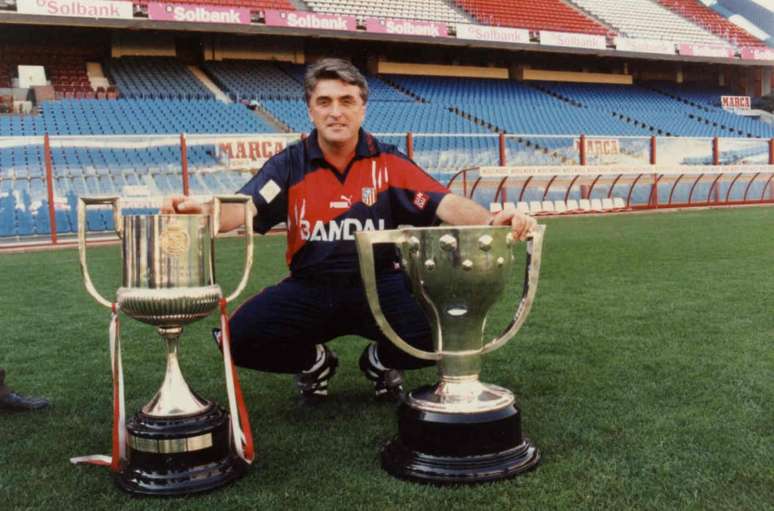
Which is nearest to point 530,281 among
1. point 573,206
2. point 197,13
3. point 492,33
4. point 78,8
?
point 573,206

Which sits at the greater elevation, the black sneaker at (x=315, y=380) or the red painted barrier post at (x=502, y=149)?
the red painted barrier post at (x=502, y=149)

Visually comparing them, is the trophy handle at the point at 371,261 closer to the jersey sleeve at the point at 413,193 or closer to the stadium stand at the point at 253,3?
the jersey sleeve at the point at 413,193

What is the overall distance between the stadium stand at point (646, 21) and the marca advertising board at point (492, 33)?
4.83 m

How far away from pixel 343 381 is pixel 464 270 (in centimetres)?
114

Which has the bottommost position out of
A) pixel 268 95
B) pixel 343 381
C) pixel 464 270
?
pixel 343 381

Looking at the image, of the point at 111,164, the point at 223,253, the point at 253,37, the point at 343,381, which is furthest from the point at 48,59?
the point at 343,381

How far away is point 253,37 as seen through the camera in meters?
20.1

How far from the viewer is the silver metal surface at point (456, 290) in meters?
1.78

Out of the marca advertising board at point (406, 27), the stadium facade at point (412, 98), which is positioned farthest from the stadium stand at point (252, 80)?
the marca advertising board at point (406, 27)

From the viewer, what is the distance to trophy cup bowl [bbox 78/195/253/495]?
Result: 1.77 meters

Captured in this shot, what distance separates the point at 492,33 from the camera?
20.3 metres

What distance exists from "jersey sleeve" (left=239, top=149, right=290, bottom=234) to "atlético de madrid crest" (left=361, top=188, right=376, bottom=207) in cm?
23

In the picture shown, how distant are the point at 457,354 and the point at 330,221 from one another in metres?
0.63

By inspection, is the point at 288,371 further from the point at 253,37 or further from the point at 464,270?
the point at 253,37
